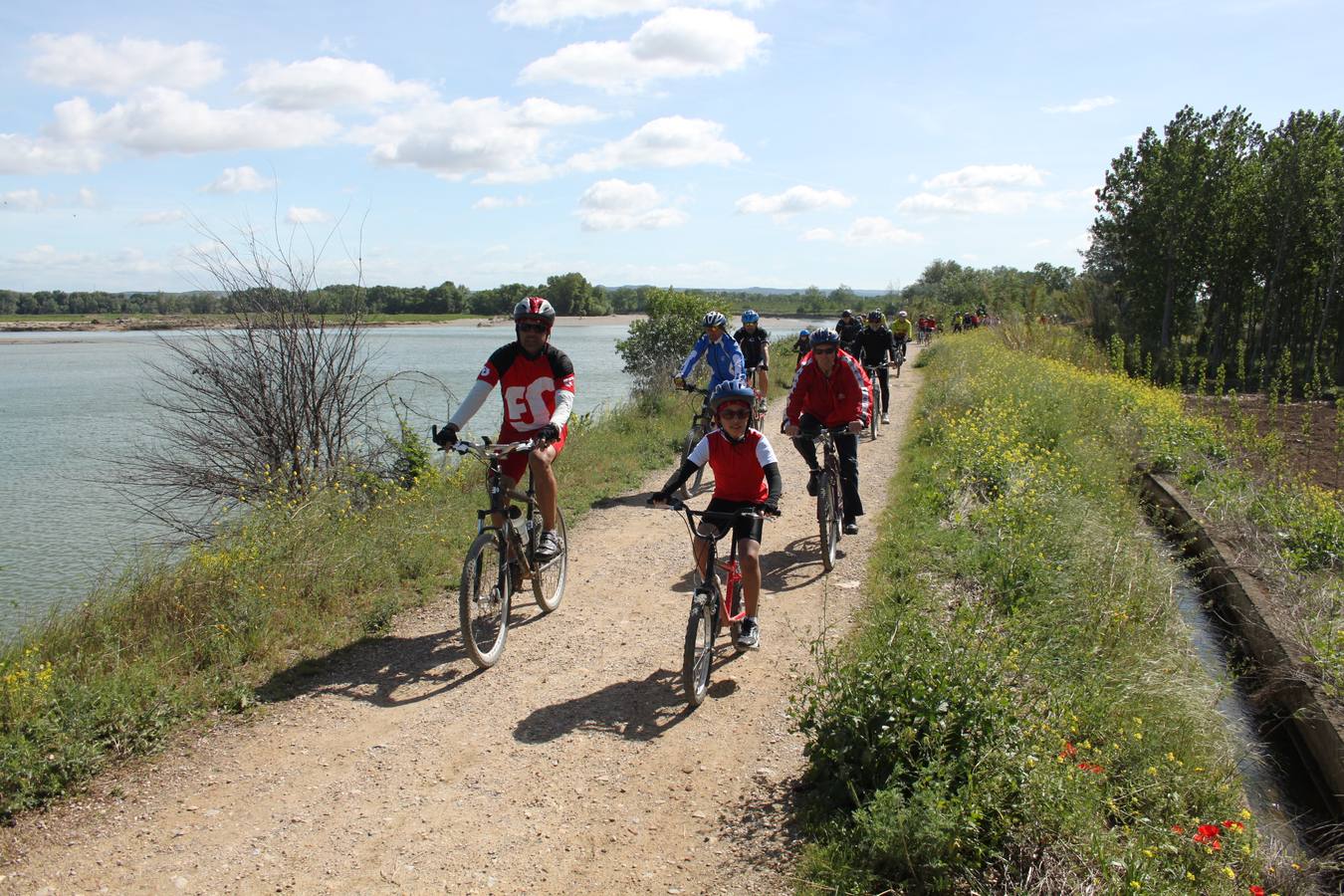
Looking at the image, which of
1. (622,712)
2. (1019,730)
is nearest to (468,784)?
(622,712)

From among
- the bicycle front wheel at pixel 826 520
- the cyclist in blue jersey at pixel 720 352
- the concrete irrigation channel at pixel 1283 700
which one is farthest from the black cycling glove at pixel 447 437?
the concrete irrigation channel at pixel 1283 700

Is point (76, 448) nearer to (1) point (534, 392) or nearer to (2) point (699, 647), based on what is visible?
(1) point (534, 392)

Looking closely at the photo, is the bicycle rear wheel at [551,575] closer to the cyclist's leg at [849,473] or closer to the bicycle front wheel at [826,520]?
the bicycle front wheel at [826,520]

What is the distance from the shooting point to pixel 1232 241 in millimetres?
38250

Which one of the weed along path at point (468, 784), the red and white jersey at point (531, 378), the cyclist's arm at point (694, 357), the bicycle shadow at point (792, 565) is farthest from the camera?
the cyclist's arm at point (694, 357)

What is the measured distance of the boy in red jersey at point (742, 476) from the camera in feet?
17.6

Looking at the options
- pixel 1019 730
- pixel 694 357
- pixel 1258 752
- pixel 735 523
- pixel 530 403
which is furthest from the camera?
pixel 694 357

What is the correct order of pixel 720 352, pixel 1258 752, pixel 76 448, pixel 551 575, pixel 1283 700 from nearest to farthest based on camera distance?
1. pixel 1258 752
2. pixel 1283 700
3. pixel 551 575
4. pixel 720 352
5. pixel 76 448

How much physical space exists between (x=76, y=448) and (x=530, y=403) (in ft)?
56.8

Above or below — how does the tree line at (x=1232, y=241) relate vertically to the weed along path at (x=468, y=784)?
above

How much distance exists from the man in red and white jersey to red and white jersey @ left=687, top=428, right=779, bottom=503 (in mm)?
1164

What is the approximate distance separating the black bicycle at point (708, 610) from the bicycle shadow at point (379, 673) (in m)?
1.49

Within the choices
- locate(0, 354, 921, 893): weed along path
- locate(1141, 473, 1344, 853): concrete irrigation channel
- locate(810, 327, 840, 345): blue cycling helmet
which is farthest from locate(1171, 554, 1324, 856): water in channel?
locate(810, 327, 840, 345): blue cycling helmet

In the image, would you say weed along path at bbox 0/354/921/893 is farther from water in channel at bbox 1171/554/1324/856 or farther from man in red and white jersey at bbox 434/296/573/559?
water in channel at bbox 1171/554/1324/856
